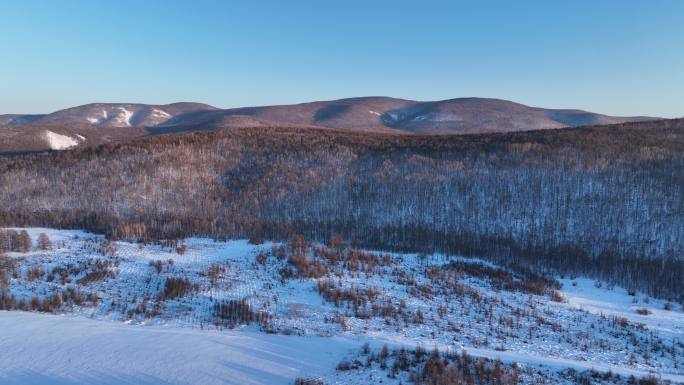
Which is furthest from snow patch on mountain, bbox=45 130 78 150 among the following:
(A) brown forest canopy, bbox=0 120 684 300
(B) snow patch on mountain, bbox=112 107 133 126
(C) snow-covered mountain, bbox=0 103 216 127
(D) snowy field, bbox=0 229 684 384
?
(B) snow patch on mountain, bbox=112 107 133 126

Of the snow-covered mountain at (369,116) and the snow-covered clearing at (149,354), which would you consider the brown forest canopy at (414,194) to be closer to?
the snow-covered clearing at (149,354)

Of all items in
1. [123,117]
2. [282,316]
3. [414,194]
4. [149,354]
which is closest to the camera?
[149,354]

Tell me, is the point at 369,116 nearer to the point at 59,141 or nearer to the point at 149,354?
the point at 59,141

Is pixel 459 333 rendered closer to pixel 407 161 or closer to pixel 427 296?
pixel 427 296

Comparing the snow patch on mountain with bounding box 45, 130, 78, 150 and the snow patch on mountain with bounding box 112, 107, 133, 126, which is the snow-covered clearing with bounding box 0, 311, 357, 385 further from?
the snow patch on mountain with bounding box 112, 107, 133, 126

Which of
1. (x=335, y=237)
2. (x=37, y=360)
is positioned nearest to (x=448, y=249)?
(x=335, y=237)

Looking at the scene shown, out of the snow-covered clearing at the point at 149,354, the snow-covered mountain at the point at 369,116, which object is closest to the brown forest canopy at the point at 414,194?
the snow-covered clearing at the point at 149,354

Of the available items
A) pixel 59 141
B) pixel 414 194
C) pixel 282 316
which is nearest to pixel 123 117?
pixel 59 141
